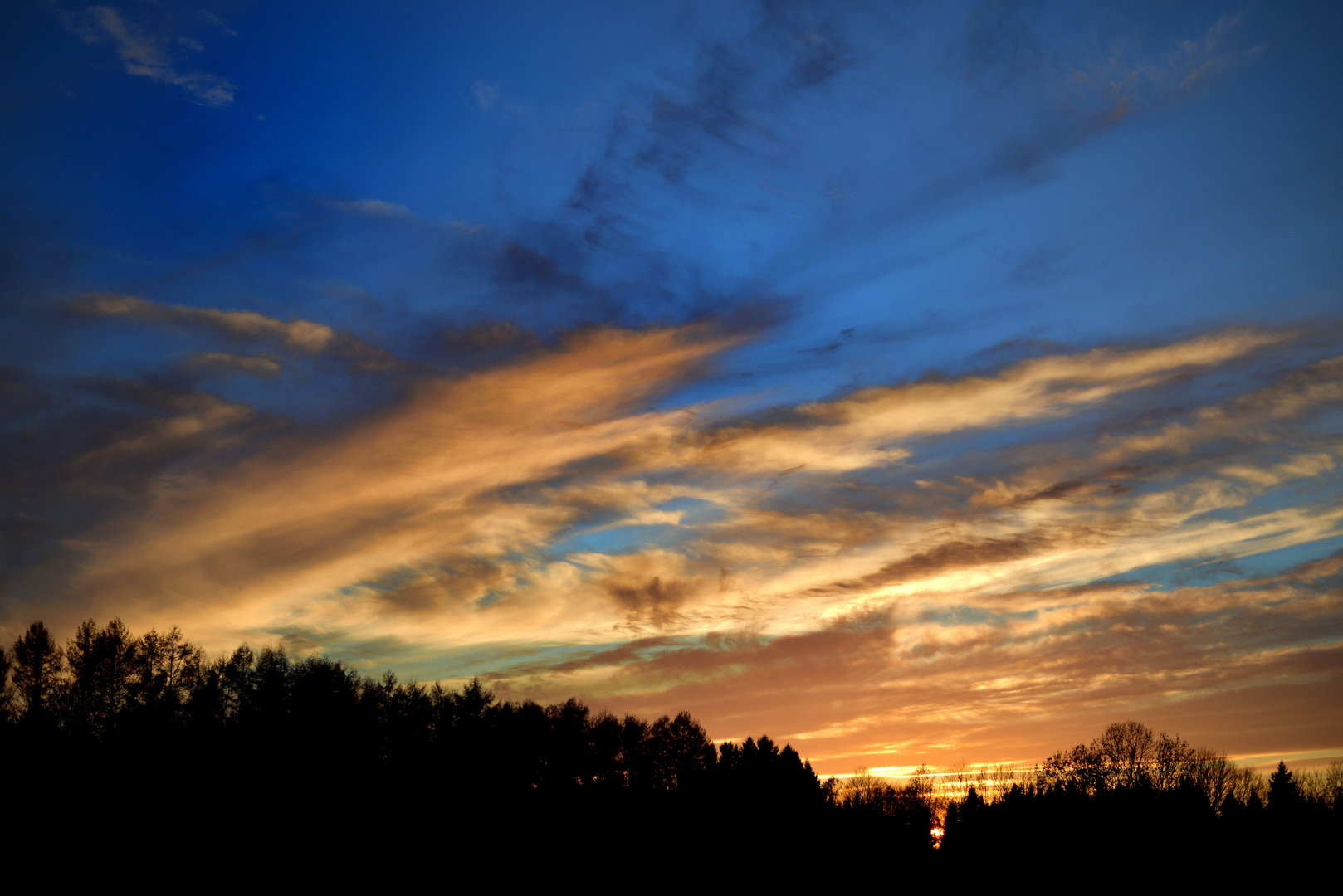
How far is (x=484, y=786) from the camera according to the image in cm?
12562

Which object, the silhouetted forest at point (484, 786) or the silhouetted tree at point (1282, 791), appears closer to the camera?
the silhouetted forest at point (484, 786)

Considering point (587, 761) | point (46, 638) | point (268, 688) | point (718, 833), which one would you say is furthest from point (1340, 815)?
point (46, 638)

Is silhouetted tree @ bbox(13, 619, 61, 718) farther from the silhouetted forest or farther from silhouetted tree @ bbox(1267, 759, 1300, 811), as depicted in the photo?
silhouetted tree @ bbox(1267, 759, 1300, 811)

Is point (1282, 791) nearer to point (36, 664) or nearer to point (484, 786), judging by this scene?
point (484, 786)

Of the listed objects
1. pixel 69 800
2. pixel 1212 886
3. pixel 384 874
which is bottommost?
pixel 1212 886

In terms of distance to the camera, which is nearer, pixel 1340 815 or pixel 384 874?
pixel 384 874

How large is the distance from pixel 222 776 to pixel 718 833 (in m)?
76.2

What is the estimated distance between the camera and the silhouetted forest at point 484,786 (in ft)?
285

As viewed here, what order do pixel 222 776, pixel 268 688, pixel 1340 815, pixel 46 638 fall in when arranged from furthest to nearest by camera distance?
pixel 1340 815 → pixel 268 688 → pixel 46 638 → pixel 222 776

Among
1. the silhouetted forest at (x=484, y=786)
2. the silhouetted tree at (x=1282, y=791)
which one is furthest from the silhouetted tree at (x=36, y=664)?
the silhouetted tree at (x=1282, y=791)

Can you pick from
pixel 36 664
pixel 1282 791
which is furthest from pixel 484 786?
pixel 1282 791

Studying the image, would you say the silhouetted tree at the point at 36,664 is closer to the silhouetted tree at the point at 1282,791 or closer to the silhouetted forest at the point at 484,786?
the silhouetted forest at the point at 484,786

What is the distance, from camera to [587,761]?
15075 cm

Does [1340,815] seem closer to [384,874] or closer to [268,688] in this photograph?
[384,874]
